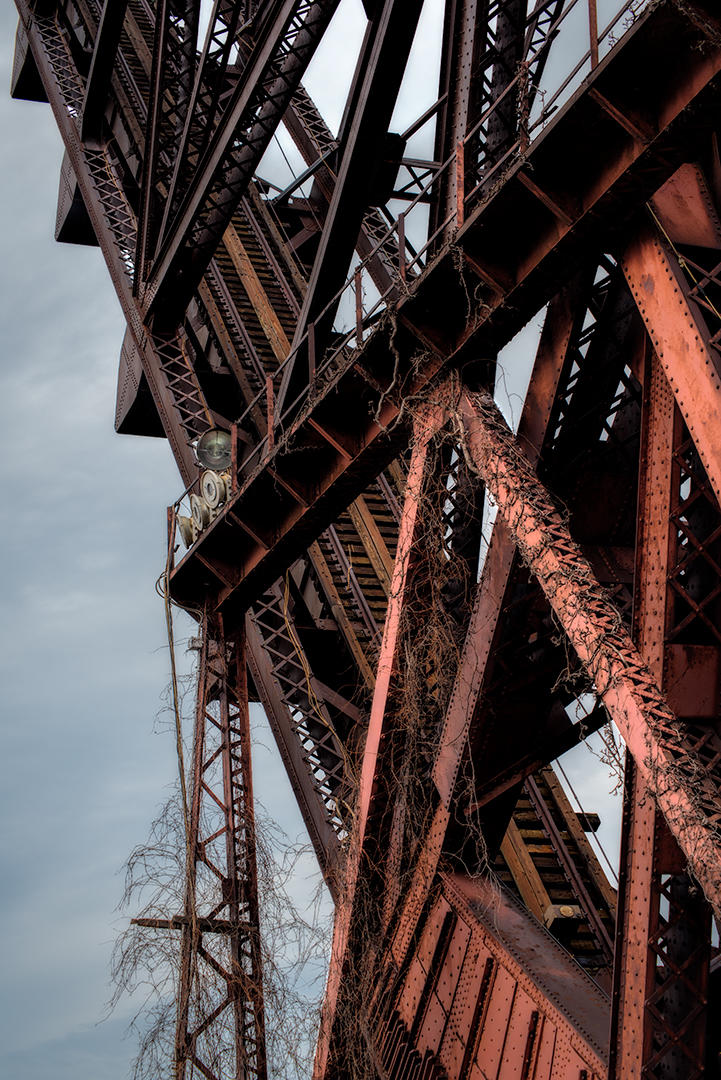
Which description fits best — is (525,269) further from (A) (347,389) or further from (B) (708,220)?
(A) (347,389)

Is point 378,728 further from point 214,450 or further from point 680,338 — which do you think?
point 214,450

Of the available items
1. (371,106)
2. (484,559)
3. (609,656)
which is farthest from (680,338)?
(371,106)

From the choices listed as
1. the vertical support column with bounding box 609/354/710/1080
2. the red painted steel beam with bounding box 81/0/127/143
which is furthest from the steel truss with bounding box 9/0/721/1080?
the red painted steel beam with bounding box 81/0/127/143

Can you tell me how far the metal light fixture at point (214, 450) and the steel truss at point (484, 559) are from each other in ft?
1.62

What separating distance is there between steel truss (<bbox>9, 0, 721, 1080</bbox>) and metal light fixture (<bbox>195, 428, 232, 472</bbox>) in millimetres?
493

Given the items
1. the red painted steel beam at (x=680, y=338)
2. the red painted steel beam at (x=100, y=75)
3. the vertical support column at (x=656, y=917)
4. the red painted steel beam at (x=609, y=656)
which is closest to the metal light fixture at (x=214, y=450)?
the red painted steel beam at (x=609, y=656)

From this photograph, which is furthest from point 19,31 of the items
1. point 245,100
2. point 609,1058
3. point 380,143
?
point 609,1058

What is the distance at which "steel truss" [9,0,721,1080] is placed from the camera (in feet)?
26.4

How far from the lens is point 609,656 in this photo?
7930 millimetres

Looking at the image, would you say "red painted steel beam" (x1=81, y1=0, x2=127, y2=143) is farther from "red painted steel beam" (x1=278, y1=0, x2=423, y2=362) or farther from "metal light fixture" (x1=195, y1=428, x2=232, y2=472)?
"red painted steel beam" (x1=278, y1=0, x2=423, y2=362)

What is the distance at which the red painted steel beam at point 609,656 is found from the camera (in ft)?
23.5

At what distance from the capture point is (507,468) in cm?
952

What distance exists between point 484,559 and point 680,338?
2.91m

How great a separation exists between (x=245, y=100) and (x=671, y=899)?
9.67 m
